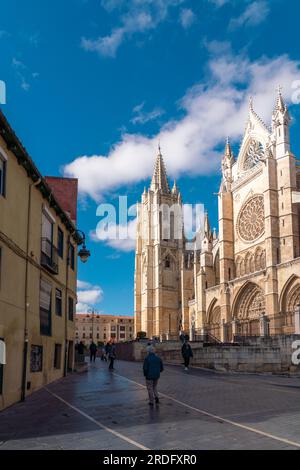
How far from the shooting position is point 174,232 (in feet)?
225

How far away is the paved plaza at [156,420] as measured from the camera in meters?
6.72

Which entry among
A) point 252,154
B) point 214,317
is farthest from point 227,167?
point 214,317

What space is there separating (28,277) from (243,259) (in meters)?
34.0

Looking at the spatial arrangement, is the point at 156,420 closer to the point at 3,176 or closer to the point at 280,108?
the point at 3,176

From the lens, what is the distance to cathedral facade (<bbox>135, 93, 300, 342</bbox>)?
37.3 m

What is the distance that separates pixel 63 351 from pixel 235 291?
26.5 metres

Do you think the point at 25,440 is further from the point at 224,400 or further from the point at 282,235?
the point at 282,235

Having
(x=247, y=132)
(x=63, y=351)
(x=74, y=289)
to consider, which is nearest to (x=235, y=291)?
(x=247, y=132)

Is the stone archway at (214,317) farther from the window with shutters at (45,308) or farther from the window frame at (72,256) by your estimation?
the window with shutters at (45,308)

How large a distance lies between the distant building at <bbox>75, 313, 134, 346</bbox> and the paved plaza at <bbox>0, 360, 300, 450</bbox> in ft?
378

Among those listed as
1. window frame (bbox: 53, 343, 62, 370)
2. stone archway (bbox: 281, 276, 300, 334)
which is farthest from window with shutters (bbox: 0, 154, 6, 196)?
stone archway (bbox: 281, 276, 300, 334)

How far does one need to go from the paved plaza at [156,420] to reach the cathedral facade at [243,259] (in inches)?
554

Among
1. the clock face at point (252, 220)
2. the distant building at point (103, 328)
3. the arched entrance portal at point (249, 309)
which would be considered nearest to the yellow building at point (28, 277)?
the arched entrance portal at point (249, 309)

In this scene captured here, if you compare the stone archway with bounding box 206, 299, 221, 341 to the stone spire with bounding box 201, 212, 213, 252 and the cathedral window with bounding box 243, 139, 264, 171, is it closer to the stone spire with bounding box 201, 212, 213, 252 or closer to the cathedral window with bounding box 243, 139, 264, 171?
the stone spire with bounding box 201, 212, 213, 252
